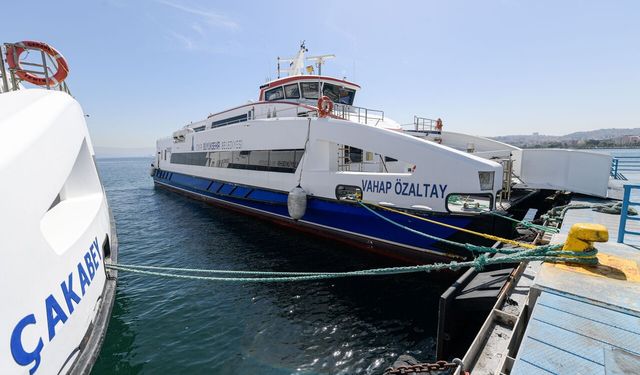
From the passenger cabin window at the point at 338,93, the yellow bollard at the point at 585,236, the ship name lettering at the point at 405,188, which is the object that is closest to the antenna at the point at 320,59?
the passenger cabin window at the point at 338,93

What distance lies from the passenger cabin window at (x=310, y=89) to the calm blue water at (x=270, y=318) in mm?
5727

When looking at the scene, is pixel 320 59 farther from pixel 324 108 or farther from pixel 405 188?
pixel 405 188

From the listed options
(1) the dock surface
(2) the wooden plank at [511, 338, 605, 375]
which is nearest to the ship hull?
(1) the dock surface

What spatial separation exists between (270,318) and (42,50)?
6202mm

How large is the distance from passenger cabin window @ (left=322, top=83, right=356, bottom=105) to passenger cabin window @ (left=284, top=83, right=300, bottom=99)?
98 centimetres

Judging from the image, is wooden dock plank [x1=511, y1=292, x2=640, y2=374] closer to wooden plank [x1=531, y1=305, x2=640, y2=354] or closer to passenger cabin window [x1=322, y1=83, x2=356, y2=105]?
wooden plank [x1=531, y1=305, x2=640, y2=354]

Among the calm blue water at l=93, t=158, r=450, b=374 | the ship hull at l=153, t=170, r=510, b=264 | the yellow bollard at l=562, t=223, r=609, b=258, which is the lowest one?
the calm blue water at l=93, t=158, r=450, b=374

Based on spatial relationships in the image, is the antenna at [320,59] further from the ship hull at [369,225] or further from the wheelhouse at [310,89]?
the ship hull at [369,225]

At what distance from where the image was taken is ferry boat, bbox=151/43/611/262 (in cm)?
643

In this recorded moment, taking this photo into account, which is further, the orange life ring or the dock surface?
the orange life ring

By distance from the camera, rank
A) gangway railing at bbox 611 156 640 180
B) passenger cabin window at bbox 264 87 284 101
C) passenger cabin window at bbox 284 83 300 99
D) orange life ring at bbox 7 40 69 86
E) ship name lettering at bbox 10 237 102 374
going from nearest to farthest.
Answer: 1. ship name lettering at bbox 10 237 102 374
2. orange life ring at bbox 7 40 69 86
3. gangway railing at bbox 611 156 640 180
4. passenger cabin window at bbox 284 83 300 99
5. passenger cabin window at bbox 264 87 284 101

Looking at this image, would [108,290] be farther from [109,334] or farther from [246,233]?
[246,233]

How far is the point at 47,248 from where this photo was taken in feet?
7.42

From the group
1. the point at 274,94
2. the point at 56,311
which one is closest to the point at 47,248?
the point at 56,311
